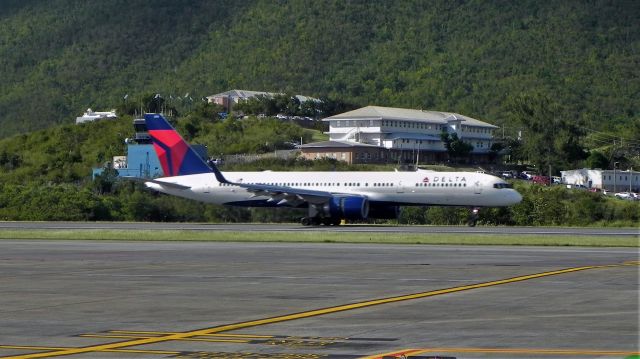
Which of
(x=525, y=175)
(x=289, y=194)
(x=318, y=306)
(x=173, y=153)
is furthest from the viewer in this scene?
(x=525, y=175)

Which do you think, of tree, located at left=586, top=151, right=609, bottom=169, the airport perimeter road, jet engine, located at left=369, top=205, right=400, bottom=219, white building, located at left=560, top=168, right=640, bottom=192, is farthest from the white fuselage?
tree, located at left=586, top=151, right=609, bottom=169

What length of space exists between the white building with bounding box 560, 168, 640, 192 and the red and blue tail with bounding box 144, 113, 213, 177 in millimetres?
54570

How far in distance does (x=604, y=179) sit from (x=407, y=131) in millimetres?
24743

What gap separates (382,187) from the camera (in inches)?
2381

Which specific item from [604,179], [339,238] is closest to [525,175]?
[604,179]

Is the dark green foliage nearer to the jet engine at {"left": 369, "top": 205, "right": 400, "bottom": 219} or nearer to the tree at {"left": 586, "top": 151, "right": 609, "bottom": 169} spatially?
the tree at {"left": 586, "top": 151, "right": 609, "bottom": 169}

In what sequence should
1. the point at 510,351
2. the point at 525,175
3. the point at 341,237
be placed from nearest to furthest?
1. the point at 510,351
2. the point at 341,237
3. the point at 525,175

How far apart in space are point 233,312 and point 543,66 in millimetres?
172536

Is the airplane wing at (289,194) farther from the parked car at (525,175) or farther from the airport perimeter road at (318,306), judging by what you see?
the parked car at (525,175)

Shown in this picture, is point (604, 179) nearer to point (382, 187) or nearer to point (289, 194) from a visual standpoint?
point (382, 187)

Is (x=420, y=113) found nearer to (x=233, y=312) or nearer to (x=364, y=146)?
(x=364, y=146)

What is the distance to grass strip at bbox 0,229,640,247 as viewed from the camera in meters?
41.1

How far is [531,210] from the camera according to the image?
226 ft

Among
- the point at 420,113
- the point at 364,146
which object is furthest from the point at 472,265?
the point at 420,113
